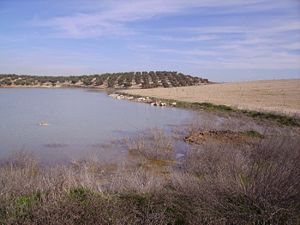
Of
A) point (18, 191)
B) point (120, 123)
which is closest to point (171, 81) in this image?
point (120, 123)

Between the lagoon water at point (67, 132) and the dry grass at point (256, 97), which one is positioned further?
the dry grass at point (256, 97)

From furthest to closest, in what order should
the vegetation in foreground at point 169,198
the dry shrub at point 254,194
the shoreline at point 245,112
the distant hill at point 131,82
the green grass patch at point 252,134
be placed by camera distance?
the distant hill at point 131,82
the shoreline at point 245,112
the green grass patch at point 252,134
the dry shrub at point 254,194
the vegetation in foreground at point 169,198

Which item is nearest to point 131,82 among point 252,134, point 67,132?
point 67,132

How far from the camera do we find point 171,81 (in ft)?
328

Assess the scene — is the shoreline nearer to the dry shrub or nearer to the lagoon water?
the lagoon water

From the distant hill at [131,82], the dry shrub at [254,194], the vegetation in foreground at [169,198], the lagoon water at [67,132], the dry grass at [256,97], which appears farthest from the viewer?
the distant hill at [131,82]

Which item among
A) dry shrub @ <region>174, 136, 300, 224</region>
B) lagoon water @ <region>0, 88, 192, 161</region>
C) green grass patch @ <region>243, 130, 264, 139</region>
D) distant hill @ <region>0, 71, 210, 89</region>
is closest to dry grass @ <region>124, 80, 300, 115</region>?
green grass patch @ <region>243, 130, 264, 139</region>

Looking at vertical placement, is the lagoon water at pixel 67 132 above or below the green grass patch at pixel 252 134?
below

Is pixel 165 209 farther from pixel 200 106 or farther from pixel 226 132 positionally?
pixel 200 106

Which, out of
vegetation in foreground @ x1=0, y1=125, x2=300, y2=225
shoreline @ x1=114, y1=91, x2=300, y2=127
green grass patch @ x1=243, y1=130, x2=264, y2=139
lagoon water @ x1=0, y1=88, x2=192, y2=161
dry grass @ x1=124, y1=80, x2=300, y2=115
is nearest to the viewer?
vegetation in foreground @ x1=0, y1=125, x2=300, y2=225

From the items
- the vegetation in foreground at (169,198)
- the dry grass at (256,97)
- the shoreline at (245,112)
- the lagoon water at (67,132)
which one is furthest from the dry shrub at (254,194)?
the dry grass at (256,97)

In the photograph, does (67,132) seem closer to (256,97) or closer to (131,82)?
(256,97)

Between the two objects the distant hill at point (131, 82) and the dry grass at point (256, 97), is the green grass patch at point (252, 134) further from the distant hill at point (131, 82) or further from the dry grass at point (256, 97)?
the distant hill at point (131, 82)

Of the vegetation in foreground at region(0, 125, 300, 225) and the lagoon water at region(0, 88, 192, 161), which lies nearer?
the vegetation in foreground at region(0, 125, 300, 225)
